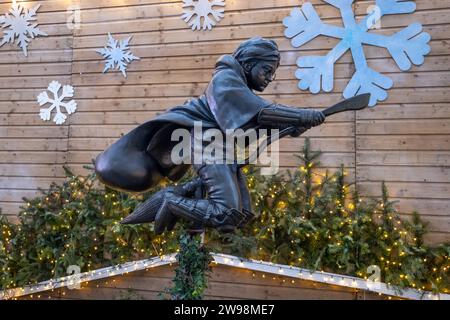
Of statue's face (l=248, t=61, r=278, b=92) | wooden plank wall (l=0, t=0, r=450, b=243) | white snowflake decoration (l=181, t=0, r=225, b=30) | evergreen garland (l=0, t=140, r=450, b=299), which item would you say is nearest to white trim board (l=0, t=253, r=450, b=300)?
evergreen garland (l=0, t=140, r=450, b=299)

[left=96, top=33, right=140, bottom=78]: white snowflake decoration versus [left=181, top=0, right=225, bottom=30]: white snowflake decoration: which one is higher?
[left=181, top=0, right=225, bottom=30]: white snowflake decoration

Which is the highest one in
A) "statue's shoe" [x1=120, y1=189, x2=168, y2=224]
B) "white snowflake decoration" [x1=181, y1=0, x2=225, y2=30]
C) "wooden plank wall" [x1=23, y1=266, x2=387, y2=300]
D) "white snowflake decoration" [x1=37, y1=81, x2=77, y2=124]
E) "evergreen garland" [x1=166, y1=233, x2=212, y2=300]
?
"white snowflake decoration" [x1=181, y1=0, x2=225, y2=30]

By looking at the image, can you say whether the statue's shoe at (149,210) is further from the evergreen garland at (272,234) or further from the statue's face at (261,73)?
the evergreen garland at (272,234)

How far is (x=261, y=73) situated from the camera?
5.57 feet

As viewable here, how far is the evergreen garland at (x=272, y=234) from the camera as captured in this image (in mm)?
3039

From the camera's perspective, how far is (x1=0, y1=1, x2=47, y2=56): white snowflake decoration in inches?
170

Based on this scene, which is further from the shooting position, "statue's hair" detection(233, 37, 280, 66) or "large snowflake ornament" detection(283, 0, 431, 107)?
"large snowflake ornament" detection(283, 0, 431, 107)

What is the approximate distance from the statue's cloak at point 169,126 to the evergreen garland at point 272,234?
4.27 feet


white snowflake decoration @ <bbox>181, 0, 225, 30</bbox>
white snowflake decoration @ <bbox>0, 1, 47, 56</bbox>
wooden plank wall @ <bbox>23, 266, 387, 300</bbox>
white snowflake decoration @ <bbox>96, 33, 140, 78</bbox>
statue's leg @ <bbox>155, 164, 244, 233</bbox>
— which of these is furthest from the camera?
white snowflake decoration @ <bbox>0, 1, 47, 56</bbox>

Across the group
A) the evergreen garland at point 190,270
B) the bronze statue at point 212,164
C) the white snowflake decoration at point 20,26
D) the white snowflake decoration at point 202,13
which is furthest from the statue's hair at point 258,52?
the white snowflake decoration at point 20,26

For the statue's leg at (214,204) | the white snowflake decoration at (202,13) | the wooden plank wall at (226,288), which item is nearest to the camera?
the statue's leg at (214,204)

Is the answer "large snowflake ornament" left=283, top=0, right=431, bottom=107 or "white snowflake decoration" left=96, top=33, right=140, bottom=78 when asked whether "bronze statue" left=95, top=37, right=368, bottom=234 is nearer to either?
"large snowflake ornament" left=283, top=0, right=431, bottom=107

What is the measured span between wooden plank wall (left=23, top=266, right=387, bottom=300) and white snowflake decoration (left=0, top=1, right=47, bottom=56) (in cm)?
237

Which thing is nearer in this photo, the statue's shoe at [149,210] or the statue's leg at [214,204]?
the statue's leg at [214,204]
